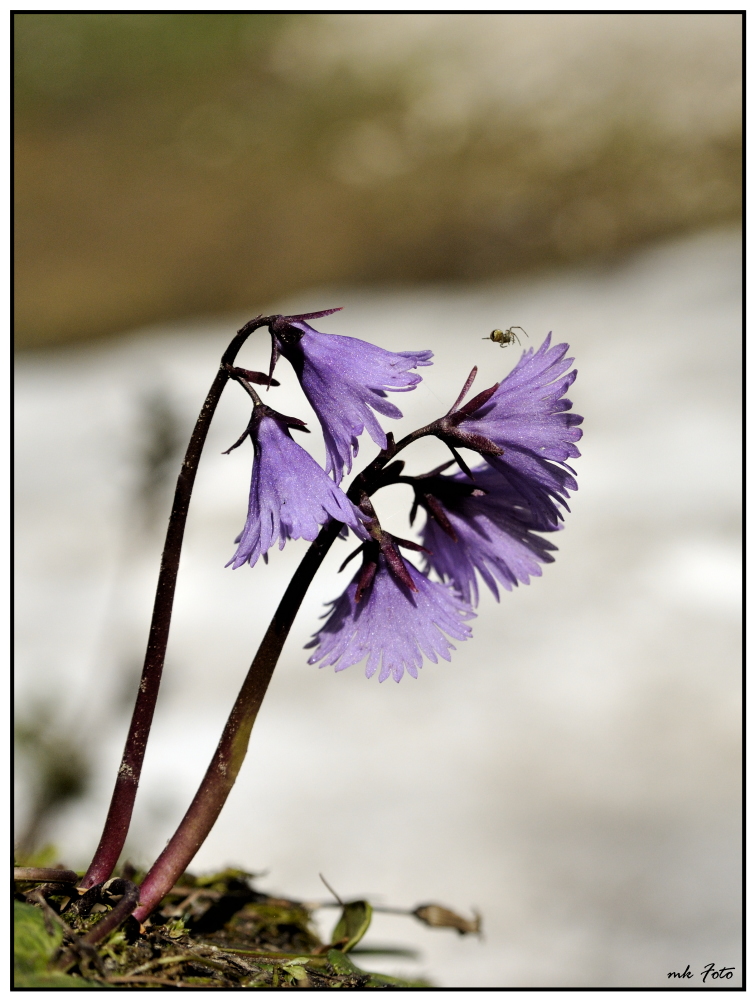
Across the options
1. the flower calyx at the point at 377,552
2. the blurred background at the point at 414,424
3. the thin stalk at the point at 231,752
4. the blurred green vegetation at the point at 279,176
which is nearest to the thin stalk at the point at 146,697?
the thin stalk at the point at 231,752

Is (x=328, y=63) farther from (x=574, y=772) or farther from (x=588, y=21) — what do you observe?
(x=574, y=772)

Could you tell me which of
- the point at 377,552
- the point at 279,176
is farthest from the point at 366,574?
the point at 279,176

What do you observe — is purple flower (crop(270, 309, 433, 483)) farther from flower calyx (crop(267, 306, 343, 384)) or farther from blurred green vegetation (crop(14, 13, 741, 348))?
blurred green vegetation (crop(14, 13, 741, 348))

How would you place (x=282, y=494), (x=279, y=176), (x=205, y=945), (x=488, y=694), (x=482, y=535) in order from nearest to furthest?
(x=282, y=494)
(x=205, y=945)
(x=482, y=535)
(x=488, y=694)
(x=279, y=176)

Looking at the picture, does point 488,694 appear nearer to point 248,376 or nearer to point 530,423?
point 530,423

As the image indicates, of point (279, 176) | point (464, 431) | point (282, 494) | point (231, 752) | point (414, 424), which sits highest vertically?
point (279, 176)

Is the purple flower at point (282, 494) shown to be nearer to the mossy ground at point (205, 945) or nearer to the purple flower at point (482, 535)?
the purple flower at point (482, 535)
